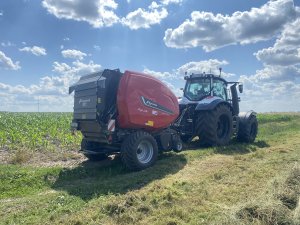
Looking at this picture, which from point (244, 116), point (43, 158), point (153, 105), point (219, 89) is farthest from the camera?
point (244, 116)

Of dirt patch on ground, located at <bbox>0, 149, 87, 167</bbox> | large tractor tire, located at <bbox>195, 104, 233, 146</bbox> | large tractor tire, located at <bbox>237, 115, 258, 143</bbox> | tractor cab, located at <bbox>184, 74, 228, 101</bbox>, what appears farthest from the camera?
large tractor tire, located at <bbox>237, 115, 258, 143</bbox>

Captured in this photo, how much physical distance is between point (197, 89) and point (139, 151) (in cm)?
472

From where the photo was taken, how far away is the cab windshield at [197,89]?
A: 12.9m

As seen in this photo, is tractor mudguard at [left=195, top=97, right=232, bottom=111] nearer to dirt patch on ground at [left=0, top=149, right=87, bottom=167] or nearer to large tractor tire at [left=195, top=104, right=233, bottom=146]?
large tractor tire at [left=195, top=104, right=233, bottom=146]

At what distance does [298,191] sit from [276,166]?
2.77 metres

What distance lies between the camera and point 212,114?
468 inches

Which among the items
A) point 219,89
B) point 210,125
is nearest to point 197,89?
point 219,89

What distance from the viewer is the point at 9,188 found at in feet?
25.0

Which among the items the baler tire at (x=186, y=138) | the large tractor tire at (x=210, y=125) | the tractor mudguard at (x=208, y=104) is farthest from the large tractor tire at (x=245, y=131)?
the baler tire at (x=186, y=138)

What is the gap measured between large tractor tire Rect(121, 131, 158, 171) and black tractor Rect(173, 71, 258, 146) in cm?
262

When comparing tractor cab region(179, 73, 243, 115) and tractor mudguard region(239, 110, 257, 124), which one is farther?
tractor mudguard region(239, 110, 257, 124)

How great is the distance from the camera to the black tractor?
39.0 ft

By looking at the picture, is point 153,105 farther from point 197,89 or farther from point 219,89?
point 219,89

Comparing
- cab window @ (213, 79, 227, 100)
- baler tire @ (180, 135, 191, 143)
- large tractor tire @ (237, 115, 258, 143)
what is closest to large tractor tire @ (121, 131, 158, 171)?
baler tire @ (180, 135, 191, 143)
